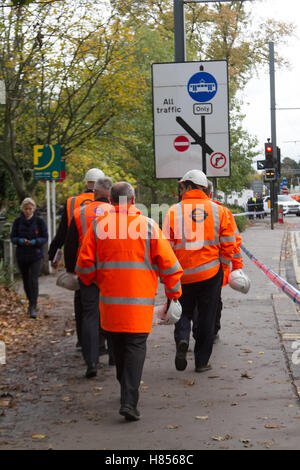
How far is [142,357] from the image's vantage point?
6.00m

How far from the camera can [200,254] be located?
7340mm

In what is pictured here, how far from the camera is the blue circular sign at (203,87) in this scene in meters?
11.1

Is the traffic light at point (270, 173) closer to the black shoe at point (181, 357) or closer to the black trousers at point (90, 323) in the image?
the black trousers at point (90, 323)

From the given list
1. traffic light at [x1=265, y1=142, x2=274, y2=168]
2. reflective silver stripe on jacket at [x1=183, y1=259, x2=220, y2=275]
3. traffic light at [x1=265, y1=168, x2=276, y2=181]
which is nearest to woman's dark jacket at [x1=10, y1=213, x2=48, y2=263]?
reflective silver stripe on jacket at [x1=183, y1=259, x2=220, y2=275]

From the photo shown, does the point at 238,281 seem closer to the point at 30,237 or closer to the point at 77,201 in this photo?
the point at 77,201

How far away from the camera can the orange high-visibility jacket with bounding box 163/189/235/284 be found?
734 cm

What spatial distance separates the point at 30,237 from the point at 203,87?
331cm

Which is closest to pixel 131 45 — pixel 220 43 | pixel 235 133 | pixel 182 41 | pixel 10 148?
pixel 10 148

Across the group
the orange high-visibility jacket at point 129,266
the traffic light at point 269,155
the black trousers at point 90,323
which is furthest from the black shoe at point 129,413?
the traffic light at point 269,155

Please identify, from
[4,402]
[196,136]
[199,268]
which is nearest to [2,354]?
[4,402]

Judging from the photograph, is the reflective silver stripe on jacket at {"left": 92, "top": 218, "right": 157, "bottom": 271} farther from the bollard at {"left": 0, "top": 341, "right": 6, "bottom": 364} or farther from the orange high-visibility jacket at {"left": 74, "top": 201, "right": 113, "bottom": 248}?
the bollard at {"left": 0, "top": 341, "right": 6, "bottom": 364}
